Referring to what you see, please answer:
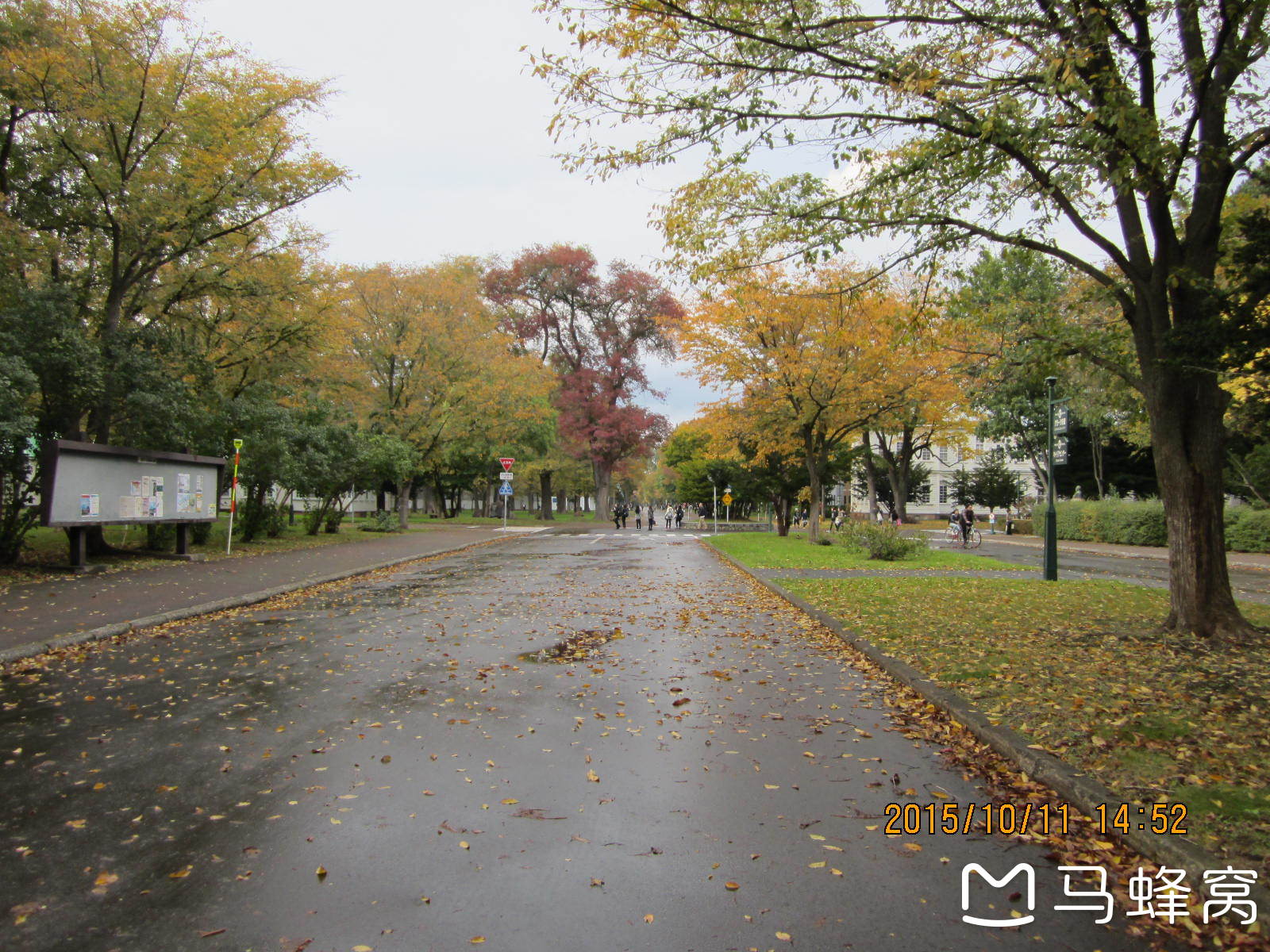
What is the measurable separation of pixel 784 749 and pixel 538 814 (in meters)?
1.86

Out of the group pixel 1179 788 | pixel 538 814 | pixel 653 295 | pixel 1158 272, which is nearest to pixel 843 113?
pixel 1158 272

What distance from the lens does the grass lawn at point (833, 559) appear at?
60.9 feet

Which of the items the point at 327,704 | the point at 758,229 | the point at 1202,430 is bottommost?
the point at 327,704

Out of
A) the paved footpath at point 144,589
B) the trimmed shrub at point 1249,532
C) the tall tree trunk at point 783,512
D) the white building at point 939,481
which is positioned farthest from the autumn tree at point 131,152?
the white building at point 939,481

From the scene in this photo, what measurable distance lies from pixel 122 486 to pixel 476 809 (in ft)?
48.6

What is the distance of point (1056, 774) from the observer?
4.43m

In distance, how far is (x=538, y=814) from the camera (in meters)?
4.03

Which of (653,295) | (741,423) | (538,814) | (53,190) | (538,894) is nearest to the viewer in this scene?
(538,894)

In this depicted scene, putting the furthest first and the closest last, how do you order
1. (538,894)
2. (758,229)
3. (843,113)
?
1. (758,229)
2. (843,113)
3. (538,894)

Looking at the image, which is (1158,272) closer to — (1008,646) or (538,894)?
(1008,646)

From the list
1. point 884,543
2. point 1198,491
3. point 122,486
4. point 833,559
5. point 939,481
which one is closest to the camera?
point 1198,491

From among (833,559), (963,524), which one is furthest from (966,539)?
(833,559)

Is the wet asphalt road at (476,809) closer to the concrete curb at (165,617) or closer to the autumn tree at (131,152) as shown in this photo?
the concrete curb at (165,617)

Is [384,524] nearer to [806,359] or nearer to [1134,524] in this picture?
[806,359]
